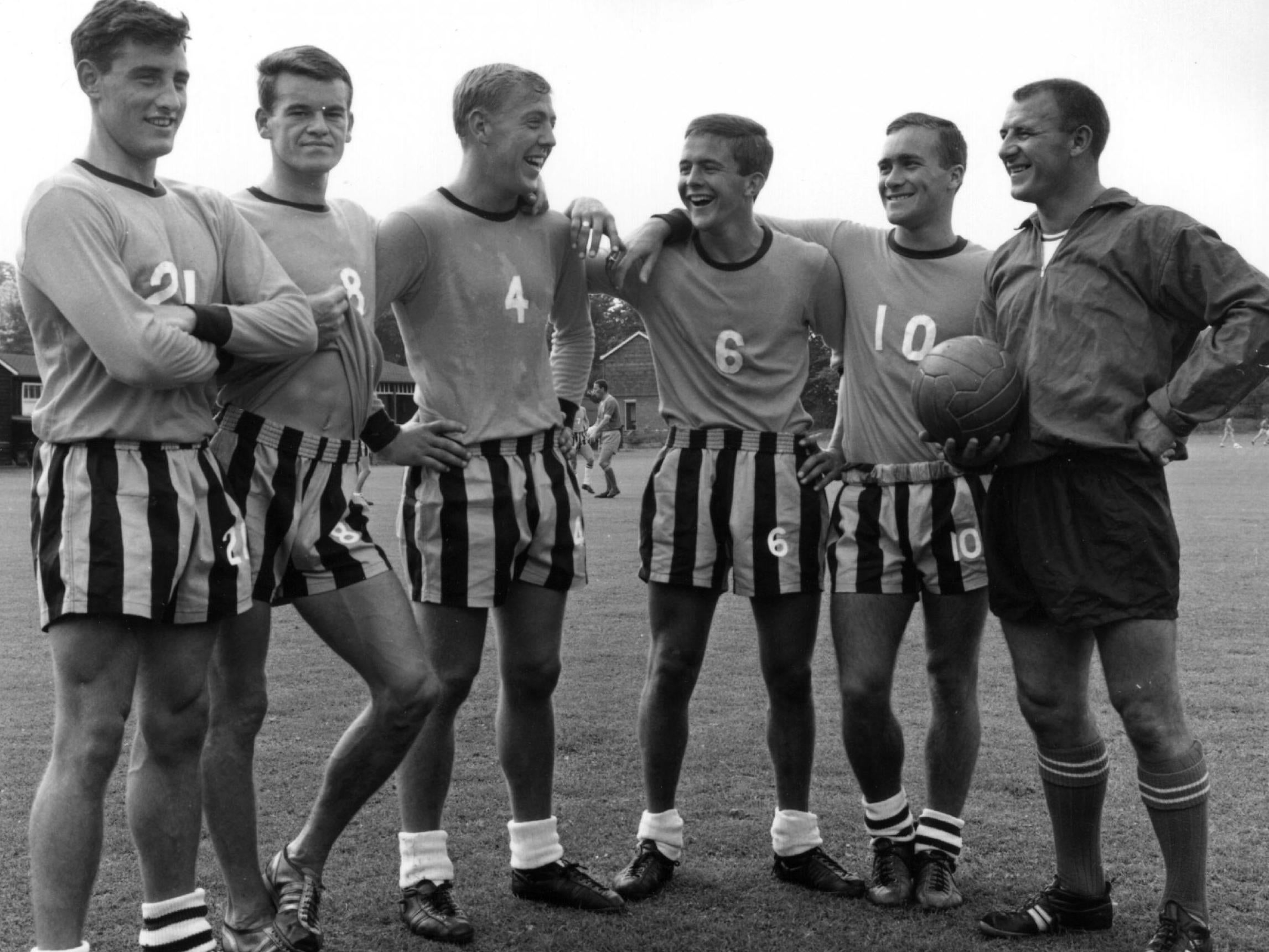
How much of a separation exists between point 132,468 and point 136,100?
3.28 feet

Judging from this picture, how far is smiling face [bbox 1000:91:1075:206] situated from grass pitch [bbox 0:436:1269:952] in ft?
8.04

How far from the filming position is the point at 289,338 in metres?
3.84

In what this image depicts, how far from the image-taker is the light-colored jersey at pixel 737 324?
5027mm

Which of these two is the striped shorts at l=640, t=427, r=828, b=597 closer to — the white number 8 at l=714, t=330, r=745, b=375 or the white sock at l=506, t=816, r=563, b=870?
the white number 8 at l=714, t=330, r=745, b=375

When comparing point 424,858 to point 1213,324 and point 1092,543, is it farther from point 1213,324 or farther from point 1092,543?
point 1213,324

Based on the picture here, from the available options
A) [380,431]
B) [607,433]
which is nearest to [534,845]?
[380,431]

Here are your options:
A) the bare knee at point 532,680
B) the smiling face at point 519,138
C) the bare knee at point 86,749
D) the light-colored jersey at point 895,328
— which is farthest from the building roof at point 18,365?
the bare knee at point 86,749

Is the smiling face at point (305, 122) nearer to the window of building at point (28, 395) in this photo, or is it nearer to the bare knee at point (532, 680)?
the bare knee at point (532, 680)

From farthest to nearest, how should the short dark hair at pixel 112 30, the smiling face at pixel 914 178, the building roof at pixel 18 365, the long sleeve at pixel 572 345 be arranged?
the building roof at pixel 18 365, the long sleeve at pixel 572 345, the smiling face at pixel 914 178, the short dark hair at pixel 112 30

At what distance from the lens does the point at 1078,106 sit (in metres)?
4.32

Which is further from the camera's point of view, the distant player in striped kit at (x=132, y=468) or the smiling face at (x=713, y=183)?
the smiling face at (x=713, y=183)

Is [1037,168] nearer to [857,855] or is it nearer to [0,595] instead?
[857,855]

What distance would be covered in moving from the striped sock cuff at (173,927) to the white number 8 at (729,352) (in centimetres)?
259

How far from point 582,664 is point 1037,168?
5.00m
